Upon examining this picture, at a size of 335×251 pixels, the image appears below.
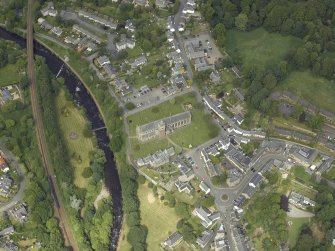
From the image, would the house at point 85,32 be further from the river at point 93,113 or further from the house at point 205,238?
the house at point 205,238

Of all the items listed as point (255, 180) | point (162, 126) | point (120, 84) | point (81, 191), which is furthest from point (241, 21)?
point (81, 191)

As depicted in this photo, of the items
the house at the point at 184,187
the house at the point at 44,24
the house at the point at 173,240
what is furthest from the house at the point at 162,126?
the house at the point at 44,24

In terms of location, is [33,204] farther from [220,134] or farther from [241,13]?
[241,13]

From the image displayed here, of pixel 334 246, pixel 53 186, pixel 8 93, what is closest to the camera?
pixel 334 246

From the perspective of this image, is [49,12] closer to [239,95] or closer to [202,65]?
[202,65]

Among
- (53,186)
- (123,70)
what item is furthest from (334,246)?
(123,70)
